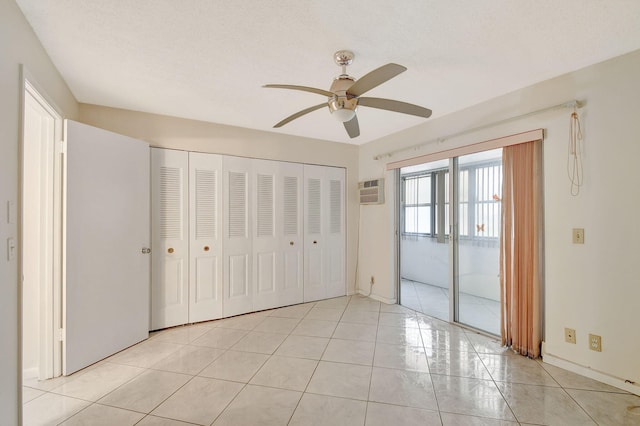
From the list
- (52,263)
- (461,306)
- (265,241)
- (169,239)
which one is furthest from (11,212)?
(461,306)

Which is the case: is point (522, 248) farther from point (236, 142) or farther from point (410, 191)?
point (236, 142)

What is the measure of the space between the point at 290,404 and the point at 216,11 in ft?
7.92

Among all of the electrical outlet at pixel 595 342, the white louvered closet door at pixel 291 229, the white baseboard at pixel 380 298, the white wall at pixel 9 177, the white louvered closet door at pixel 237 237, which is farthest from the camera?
the white baseboard at pixel 380 298

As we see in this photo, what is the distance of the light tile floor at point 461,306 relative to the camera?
2990 mm

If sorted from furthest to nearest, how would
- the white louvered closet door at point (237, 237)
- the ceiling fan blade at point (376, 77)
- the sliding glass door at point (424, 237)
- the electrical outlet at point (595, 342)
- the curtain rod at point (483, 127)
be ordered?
the sliding glass door at point (424, 237) → the white louvered closet door at point (237, 237) → the curtain rod at point (483, 127) → the electrical outlet at point (595, 342) → the ceiling fan blade at point (376, 77)

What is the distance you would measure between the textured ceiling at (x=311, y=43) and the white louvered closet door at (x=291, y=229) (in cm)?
133

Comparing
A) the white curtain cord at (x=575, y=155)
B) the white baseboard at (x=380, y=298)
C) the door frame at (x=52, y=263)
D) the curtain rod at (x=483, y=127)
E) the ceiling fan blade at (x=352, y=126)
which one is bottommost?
the white baseboard at (x=380, y=298)

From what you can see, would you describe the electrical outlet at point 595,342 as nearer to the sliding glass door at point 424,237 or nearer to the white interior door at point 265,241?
the sliding glass door at point 424,237

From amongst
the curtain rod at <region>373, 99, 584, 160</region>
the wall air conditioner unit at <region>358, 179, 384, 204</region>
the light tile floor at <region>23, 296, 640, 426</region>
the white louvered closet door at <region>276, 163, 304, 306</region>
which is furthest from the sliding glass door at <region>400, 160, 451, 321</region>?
the white louvered closet door at <region>276, 163, 304, 306</region>

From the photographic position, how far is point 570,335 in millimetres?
2246

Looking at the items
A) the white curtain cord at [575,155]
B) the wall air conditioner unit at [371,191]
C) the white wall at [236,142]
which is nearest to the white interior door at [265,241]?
the white wall at [236,142]

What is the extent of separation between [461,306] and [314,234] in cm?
204

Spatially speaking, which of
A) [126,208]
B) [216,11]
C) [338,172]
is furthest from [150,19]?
[338,172]

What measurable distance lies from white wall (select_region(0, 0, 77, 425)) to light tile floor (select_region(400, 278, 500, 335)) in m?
3.63
